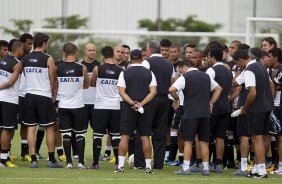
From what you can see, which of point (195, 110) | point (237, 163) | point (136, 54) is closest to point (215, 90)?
point (195, 110)

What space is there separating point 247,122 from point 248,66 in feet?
3.16

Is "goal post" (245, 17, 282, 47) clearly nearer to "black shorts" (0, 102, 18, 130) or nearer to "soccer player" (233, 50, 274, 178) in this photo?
"soccer player" (233, 50, 274, 178)

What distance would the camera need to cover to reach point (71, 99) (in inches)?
750

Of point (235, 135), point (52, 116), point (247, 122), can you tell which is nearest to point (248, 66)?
point (247, 122)

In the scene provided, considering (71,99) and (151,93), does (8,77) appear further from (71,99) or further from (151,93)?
(151,93)

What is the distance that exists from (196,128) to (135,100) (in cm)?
115

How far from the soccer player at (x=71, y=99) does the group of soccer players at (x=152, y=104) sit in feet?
0.06

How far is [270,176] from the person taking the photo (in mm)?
18469

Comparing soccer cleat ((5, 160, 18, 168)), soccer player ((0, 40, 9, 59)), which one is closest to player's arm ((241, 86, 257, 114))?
soccer cleat ((5, 160, 18, 168))

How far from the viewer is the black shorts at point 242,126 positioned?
726 inches

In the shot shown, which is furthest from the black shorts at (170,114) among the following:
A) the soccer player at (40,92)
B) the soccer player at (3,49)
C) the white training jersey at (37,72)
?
the soccer player at (3,49)

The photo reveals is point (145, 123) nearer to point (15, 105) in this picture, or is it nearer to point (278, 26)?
point (15, 105)

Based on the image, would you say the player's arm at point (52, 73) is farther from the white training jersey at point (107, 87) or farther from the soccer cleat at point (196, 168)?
the soccer cleat at point (196, 168)

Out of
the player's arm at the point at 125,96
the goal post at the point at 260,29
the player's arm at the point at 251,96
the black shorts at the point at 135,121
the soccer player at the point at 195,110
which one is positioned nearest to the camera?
the player's arm at the point at 251,96
